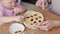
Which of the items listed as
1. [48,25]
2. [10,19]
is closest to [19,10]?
[10,19]

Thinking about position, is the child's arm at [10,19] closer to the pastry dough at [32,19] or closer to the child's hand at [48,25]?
the pastry dough at [32,19]

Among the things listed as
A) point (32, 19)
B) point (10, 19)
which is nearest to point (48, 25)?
point (32, 19)

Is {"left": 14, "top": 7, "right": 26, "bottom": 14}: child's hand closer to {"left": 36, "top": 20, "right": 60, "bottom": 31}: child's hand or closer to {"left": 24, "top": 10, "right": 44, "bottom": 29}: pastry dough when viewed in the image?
{"left": 24, "top": 10, "right": 44, "bottom": 29}: pastry dough

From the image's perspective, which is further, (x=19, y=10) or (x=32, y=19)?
(x=19, y=10)

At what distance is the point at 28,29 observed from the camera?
1125mm

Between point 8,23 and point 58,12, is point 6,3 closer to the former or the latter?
point 8,23

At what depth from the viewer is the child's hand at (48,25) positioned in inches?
43.8

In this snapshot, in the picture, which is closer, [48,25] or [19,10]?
[48,25]

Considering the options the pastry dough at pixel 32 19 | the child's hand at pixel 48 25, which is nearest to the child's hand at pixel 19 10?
the pastry dough at pixel 32 19

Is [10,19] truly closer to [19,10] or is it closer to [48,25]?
[19,10]

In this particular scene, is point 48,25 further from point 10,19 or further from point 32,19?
point 10,19

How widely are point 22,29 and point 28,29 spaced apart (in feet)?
0.14

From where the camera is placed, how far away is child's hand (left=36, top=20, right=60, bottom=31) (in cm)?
111

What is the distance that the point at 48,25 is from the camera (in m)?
1.12
